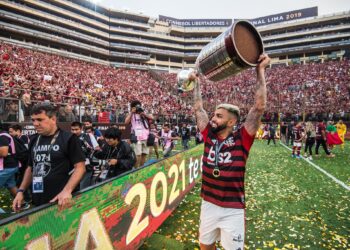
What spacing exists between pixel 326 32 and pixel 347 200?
256 feet

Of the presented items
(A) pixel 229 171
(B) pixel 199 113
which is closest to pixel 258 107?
(A) pixel 229 171

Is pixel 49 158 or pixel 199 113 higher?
pixel 199 113

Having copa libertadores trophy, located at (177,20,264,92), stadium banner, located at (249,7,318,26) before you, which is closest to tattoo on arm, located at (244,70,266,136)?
copa libertadores trophy, located at (177,20,264,92)

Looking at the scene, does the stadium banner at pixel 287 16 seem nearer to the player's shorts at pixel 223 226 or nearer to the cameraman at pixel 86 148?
the cameraman at pixel 86 148

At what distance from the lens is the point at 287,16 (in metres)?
75.9

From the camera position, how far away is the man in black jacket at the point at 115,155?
4895 millimetres

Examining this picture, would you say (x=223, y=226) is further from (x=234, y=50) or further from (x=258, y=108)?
(x=234, y=50)

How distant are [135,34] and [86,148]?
73.0 metres

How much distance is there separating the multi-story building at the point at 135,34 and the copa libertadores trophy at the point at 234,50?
52089 millimetres

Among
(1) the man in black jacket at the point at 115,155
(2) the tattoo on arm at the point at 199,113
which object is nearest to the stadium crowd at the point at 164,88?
(1) the man in black jacket at the point at 115,155

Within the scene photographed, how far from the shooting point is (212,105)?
35.8 m

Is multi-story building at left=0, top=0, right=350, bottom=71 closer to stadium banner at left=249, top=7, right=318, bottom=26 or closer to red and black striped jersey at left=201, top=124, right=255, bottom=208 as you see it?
stadium banner at left=249, top=7, right=318, bottom=26

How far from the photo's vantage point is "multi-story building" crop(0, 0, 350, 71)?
51.8m

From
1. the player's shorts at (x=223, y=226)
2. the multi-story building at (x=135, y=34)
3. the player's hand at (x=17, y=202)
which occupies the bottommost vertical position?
the player's shorts at (x=223, y=226)
